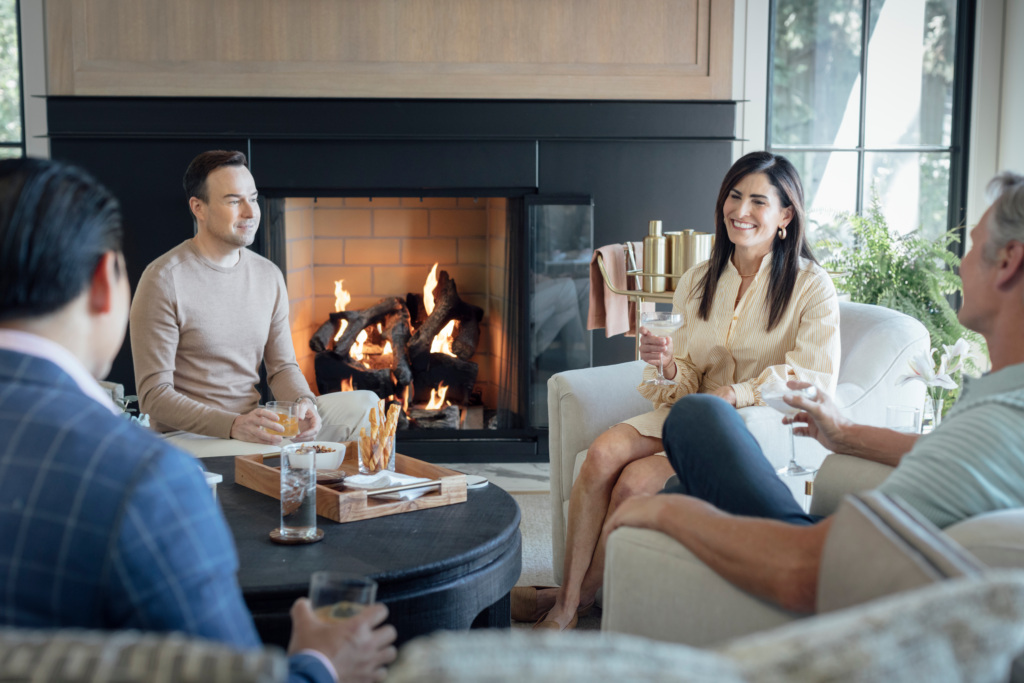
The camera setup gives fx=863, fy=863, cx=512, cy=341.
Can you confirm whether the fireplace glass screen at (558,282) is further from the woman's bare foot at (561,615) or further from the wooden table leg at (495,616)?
the wooden table leg at (495,616)

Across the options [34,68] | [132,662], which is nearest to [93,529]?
[132,662]

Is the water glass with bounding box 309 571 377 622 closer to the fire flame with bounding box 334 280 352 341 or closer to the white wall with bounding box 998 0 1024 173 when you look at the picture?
the fire flame with bounding box 334 280 352 341

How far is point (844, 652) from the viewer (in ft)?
1.71

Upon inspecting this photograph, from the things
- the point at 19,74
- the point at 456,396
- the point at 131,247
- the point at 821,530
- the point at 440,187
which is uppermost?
the point at 19,74

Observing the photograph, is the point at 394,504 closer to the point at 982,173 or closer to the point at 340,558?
the point at 340,558

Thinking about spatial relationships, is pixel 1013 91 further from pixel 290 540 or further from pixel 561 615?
pixel 290 540

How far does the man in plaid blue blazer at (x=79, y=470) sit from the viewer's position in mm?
689

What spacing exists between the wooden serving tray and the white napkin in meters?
0.01

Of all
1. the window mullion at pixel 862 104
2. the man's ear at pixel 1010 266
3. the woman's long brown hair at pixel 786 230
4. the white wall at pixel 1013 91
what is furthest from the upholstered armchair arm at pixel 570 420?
the white wall at pixel 1013 91

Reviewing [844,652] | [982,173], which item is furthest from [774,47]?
[844,652]

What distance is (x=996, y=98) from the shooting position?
148 inches

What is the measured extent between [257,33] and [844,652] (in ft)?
11.1

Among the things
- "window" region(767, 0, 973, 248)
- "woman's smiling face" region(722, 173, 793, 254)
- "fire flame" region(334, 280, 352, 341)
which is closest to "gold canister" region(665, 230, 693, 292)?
"woman's smiling face" region(722, 173, 793, 254)

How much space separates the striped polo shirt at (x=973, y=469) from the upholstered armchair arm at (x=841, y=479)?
1.64 feet
